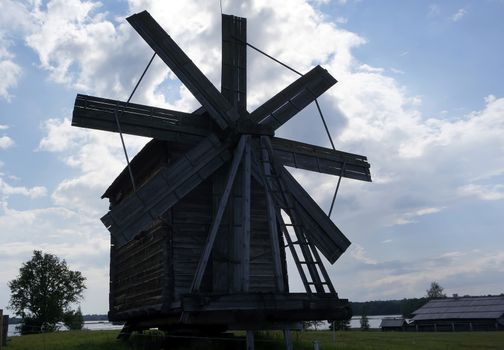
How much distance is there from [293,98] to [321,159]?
2011 mm

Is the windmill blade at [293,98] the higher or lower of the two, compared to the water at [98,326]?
higher

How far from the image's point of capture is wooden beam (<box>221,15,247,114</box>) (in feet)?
45.2

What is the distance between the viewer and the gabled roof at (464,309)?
51000mm

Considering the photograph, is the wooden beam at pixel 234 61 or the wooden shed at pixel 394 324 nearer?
the wooden beam at pixel 234 61

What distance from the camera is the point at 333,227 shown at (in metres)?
13.5

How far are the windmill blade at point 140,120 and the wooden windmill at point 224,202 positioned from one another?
0.03 meters

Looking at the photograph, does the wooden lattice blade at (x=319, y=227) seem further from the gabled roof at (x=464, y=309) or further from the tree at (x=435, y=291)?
the tree at (x=435, y=291)

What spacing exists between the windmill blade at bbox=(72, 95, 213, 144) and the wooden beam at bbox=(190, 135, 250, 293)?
1350 mm

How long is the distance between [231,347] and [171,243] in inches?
146

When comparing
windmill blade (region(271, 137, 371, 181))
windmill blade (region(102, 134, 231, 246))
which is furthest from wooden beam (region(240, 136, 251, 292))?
windmill blade (region(271, 137, 371, 181))

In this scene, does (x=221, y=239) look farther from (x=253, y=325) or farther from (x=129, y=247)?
(x=129, y=247)

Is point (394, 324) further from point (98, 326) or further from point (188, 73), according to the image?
point (188, 73)

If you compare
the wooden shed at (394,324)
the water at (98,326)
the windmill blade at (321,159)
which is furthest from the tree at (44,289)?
the windmill blade at (321,159)

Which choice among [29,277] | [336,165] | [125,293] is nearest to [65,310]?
[29,277]
